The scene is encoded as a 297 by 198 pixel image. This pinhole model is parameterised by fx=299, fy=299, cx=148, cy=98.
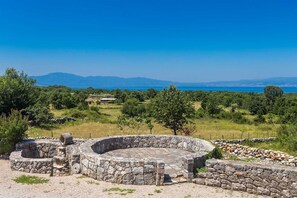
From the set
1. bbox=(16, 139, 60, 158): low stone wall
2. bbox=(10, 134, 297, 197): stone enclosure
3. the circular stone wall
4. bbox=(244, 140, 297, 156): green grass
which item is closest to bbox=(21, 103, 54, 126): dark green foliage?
bbox=(16, 139, 60, 158): low stone wall

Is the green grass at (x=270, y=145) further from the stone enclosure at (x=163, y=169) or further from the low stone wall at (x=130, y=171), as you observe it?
the low stone wall at (x=130, y=171)

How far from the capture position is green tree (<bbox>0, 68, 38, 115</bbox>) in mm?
32094

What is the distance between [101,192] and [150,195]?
6.05 feet

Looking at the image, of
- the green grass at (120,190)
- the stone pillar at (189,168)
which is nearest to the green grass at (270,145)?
the stone pillar at (189,168)

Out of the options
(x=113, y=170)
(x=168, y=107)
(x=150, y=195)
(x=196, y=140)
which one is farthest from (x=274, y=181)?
(x=168, y=107)

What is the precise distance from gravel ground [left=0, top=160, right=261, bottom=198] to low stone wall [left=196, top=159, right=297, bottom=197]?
35cm

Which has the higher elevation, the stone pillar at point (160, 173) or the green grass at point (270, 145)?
the stone pillar at point (160, 173)

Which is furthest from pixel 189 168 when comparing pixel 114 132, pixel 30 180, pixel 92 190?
pixel 114 132

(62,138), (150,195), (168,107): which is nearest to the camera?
(150,195)

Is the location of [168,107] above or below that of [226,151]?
→ above

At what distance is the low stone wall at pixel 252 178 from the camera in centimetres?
1062

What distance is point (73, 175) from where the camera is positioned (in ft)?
44.0

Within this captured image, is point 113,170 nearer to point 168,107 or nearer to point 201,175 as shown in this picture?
point 201,175

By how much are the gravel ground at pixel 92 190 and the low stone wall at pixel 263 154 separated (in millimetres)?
9819
